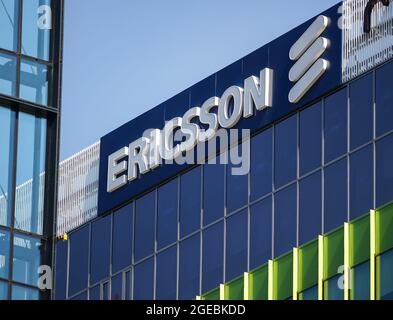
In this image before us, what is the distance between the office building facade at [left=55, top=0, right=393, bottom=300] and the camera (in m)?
48.1

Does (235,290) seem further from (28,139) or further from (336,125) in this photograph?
(28,139)

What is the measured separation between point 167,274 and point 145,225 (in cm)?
237

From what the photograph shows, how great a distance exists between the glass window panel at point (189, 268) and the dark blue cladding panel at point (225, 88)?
2.58 metres

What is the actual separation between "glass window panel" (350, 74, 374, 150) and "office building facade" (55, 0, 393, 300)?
0.04 meters

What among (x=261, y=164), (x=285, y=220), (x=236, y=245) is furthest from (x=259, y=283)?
(x=261, y=164)

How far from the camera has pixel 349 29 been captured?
162ft

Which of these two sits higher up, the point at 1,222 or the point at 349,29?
the point at 349,29

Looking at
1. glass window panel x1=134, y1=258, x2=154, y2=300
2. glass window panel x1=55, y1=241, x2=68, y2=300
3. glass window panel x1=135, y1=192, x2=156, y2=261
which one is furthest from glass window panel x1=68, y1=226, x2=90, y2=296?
glass window panel x1=134, y1=258, x2=154, y2=300

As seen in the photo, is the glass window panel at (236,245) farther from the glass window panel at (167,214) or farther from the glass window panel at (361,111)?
the glass window panel at (361,111)

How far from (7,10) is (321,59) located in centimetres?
1953

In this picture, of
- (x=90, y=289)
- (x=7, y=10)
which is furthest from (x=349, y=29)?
(x=7, y=10)

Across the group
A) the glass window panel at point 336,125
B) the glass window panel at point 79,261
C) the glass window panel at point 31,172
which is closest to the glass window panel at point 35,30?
the glass window panel at point 31,172

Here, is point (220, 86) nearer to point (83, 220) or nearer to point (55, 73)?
point (83, 220)

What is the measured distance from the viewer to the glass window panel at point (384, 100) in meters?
47.9
